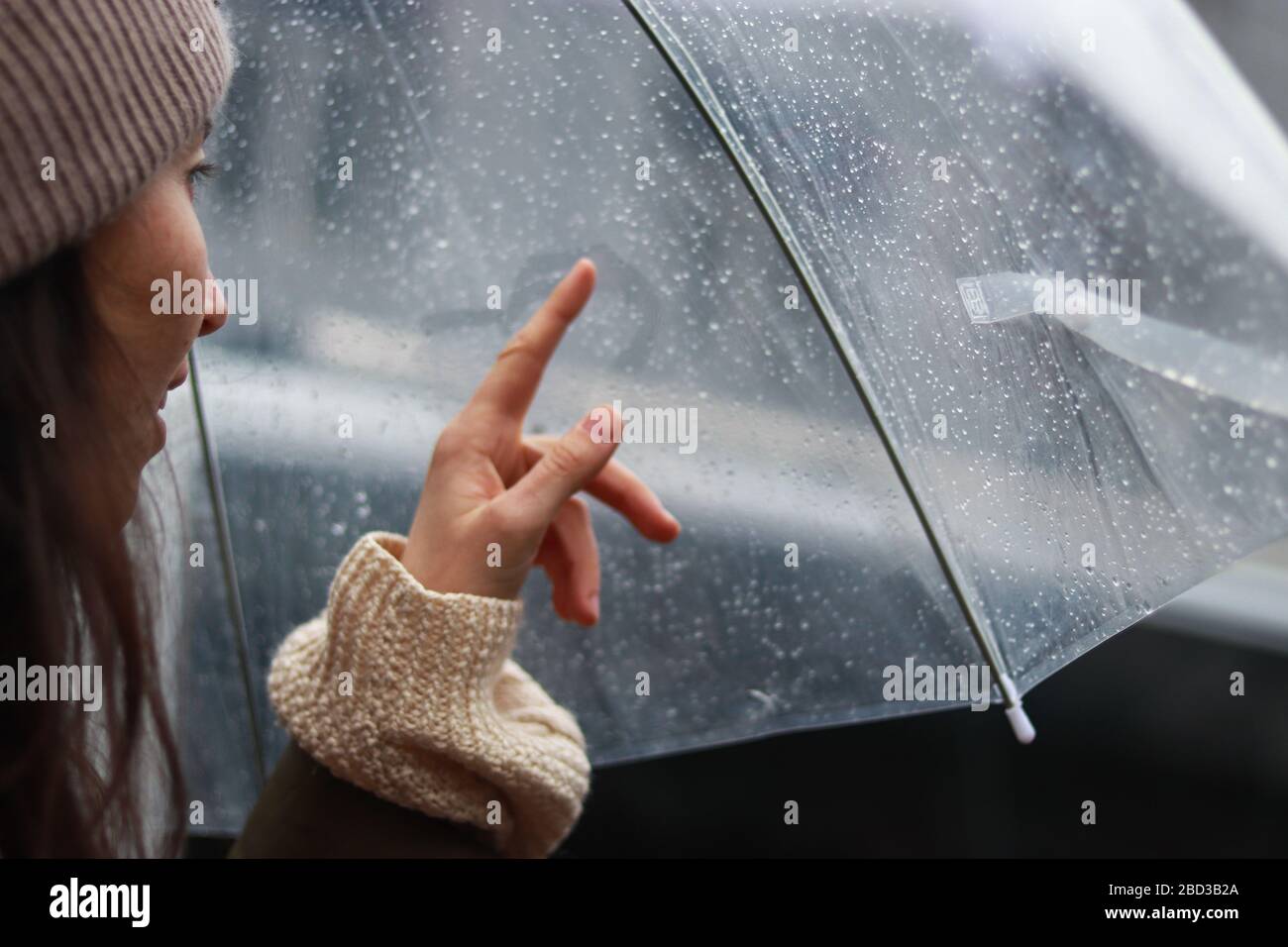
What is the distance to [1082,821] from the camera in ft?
6.82

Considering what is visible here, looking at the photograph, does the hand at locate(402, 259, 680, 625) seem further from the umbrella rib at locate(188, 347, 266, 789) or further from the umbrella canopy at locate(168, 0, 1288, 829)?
the umbrella rib at locate(188, 347, 266, 789)

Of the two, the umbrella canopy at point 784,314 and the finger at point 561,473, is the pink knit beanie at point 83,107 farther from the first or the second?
the finger at point 561,473

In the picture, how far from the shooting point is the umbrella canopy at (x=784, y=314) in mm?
825

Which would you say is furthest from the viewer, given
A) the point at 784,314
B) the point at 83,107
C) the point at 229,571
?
the point at 229,571

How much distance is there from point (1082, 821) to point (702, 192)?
1.53 m

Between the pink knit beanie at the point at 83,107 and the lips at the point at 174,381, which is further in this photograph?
the lips at the point at 174,381

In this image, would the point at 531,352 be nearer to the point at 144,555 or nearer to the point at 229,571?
the point at 144,555

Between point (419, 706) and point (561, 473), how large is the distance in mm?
199

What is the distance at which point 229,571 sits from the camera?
1188mm

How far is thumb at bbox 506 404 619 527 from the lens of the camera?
0.92m

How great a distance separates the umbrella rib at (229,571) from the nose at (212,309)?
263 millimetres

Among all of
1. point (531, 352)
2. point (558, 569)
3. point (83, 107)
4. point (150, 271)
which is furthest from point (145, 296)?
point (558, 569)

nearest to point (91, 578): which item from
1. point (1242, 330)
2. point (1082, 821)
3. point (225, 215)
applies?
point (225, 215)

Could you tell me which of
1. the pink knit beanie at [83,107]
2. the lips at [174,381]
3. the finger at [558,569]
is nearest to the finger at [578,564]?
the finger at [558,569]
